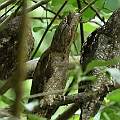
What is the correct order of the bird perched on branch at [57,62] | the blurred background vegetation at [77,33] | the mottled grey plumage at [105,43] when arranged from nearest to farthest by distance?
the blurred background vegetation at [77,33], the bird perched on branch at [57,62], the mottled grey plumage at [105,43]

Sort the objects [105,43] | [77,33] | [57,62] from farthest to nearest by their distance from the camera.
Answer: [77,33] < [105,43] < [57,62]

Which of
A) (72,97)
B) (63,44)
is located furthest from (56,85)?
(72,97)

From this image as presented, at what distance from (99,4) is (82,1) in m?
0.09

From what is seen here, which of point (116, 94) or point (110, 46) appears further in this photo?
point (110, 46)

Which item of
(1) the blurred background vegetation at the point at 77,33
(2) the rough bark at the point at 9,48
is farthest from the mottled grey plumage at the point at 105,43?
(2) the rough bark at the point at 9,48

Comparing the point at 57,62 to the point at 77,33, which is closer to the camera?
the point at 57,62

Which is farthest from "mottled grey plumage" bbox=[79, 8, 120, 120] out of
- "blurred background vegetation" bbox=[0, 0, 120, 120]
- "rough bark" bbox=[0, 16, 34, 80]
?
"rough bark" bbox=[0, 16, 34, 80]

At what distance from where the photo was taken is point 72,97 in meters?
0.92

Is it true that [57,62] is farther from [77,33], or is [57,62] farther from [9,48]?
[77,33]

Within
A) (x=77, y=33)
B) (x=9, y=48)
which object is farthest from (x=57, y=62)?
(x=77, y=33)

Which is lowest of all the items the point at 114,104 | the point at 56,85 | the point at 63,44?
the point at 56,85

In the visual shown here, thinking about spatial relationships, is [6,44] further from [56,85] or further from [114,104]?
[114,104]

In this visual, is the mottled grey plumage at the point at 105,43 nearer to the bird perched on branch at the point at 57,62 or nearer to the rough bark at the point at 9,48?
the bird perched on branch at the point at 57,62

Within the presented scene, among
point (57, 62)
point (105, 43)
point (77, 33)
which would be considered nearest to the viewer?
point (57, 62)
